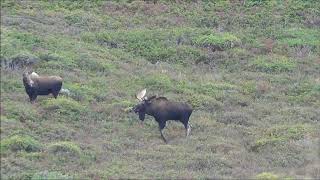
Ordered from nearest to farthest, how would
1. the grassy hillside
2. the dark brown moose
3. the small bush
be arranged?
the small bush, the grassy hillside, the dark brown moose

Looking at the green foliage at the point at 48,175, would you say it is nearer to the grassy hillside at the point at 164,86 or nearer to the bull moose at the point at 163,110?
the grassy hillside at the point at 164,86

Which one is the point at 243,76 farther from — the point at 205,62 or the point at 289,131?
the point at 289,131

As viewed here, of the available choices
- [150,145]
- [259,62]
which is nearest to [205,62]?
[259,62]

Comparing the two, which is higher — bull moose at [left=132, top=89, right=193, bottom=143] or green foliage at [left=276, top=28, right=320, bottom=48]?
bull moose at [left=132, top=89, right=193, bottom=143]

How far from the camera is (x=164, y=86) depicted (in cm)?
2756

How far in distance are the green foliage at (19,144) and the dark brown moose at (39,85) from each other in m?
3.96

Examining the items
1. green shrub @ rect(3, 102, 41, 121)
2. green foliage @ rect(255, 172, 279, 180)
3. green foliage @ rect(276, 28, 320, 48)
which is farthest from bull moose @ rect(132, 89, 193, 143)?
green foliage @ rect(276, 28, 320, 48)

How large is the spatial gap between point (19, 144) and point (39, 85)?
4671mm

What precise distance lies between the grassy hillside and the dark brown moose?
28cm

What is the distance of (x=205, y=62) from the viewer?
3216 cm

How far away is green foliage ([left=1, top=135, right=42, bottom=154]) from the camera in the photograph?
63.1ft

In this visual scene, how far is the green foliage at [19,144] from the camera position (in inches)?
757

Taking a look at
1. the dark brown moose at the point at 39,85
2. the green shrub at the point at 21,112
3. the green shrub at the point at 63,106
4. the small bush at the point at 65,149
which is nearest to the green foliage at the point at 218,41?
the dark brown moose at the point at 39,85

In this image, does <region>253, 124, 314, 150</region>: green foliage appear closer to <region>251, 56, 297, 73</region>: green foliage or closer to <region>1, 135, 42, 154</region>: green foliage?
<region>1, 135, 42, 154</region>: green foliage
